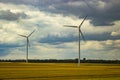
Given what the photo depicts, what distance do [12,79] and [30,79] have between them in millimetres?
2257

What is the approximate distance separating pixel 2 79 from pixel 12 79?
1.22 meters

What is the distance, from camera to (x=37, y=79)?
42.7m

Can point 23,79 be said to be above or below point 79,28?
below

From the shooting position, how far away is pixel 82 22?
362 ft

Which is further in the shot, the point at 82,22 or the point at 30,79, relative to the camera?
the point at 82,22

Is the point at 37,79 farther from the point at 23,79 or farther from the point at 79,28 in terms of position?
the point at 79,28

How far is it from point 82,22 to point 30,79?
228ft

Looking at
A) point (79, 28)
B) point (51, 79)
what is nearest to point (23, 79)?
point (51, 79)

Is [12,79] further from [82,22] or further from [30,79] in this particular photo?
[82,22]

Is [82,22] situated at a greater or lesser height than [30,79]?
greater

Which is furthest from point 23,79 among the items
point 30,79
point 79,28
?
point 79,28

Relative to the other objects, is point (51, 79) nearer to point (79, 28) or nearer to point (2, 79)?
point (2, 79)

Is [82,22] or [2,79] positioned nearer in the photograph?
[2,79]

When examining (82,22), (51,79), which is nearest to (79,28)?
(82,22)
